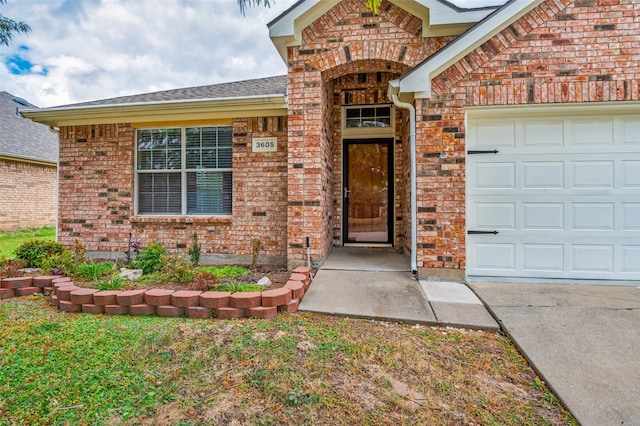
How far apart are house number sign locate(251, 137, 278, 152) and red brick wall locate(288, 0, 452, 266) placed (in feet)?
2.09

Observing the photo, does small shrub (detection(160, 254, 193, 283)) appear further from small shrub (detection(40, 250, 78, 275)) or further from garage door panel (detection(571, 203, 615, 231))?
garage door panel (detection(571, 203, 615, 231))

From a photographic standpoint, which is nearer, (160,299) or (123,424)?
(123,424)

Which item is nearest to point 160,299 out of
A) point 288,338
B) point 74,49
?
point 288,338

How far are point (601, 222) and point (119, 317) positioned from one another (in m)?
6.14

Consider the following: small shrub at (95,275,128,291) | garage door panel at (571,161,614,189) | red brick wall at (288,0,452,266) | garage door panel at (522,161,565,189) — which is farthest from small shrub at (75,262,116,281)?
garage door panel at (571,161,614,189)

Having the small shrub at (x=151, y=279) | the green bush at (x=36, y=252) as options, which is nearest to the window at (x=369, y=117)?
the small shrub at (x=151, y=279)

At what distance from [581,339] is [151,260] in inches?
212

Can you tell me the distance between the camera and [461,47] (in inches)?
156

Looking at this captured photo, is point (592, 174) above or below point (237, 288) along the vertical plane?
above

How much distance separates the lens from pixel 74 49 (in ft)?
31.3

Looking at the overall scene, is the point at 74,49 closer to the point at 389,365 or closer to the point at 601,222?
the point at 389,365

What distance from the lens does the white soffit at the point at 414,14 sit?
439 cm

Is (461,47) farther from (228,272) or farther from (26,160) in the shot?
(26,160)

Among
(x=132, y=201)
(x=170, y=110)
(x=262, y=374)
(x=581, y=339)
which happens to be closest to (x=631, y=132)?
(x=581, y=339)
